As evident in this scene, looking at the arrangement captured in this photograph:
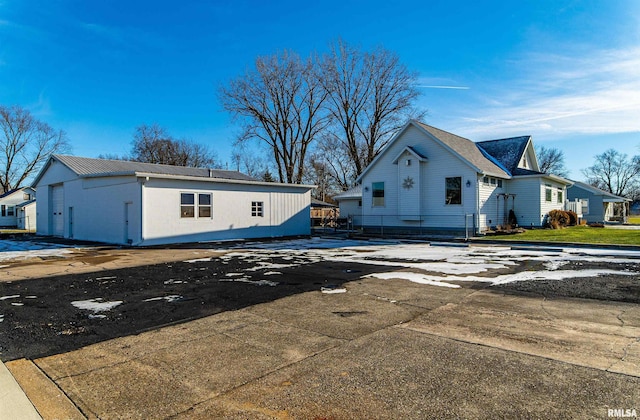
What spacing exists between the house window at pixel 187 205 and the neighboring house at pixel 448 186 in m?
10.6

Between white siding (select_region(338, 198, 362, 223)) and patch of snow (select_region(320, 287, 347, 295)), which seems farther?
white siding (select_region(338, 198, 362, 223))

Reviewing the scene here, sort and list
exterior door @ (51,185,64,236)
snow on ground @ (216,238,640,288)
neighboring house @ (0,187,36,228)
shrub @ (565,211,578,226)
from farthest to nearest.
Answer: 1. neighboring house @ (0,187,36,228)
2. shrub @ (565,211,578,226)
3. exterior door @ (51,185,64,236)
4. snow on ground @ (216,238,640,288)

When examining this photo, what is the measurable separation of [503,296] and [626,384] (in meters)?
3.56

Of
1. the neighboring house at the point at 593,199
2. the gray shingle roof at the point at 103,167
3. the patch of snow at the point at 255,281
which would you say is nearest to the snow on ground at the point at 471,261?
the patch of snow at the point at 255,281

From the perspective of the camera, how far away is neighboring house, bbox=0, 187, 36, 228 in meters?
43.1

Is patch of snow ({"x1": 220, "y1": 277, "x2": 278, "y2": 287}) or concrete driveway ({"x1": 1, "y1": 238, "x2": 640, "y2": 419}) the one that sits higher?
patch of snow ({"x1": 220, "y1": 277, "x2": 278, "y2": 287})

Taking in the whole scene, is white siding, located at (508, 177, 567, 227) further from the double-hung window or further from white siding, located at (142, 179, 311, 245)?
the double-hung window

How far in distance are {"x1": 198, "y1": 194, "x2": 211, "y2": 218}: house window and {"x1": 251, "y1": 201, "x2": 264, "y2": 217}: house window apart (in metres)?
2.81

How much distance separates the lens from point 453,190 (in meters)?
21.4

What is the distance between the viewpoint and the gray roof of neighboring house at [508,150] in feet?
82.3

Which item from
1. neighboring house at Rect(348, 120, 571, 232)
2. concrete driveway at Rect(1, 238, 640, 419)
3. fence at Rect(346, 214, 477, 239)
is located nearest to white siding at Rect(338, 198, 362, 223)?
neighboring house at Rect(348, 120, 571, 232)

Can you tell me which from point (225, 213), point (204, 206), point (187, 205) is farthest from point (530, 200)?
point (187, 205)

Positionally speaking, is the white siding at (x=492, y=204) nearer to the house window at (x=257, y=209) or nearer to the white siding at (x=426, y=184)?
the white siding at (x=426, y=184)

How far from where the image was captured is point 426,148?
22422 millimetres
